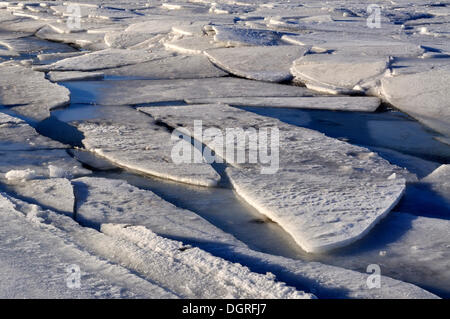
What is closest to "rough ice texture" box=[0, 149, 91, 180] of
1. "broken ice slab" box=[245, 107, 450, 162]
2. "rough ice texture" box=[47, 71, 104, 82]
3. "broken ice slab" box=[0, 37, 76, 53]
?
"broken ice slab" box=[245, 107, 450, 162]

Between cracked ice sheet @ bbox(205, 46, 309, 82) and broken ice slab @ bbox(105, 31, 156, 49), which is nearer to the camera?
cracked ice sheet @ bbox(205, 46, 309, 82)

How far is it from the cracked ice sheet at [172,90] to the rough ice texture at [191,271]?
246 centimetres

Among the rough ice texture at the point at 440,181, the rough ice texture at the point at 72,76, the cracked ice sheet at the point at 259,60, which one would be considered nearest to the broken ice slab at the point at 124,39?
the cracked ice sheet at the point at 259,60

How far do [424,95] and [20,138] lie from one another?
283cm

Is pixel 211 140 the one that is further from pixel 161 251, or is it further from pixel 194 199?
pixel 161 251

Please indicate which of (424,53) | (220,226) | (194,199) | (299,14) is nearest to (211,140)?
(194,199)

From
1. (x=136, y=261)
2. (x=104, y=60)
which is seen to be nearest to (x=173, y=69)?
(x=104, y=60)

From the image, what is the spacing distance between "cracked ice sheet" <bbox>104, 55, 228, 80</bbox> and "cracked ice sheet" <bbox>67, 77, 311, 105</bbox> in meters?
0.21

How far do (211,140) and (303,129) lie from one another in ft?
2.03

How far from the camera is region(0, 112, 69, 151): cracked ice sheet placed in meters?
3.33

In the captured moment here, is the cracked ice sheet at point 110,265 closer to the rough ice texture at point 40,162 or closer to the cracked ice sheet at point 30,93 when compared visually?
the rough ice texture at point 40,162

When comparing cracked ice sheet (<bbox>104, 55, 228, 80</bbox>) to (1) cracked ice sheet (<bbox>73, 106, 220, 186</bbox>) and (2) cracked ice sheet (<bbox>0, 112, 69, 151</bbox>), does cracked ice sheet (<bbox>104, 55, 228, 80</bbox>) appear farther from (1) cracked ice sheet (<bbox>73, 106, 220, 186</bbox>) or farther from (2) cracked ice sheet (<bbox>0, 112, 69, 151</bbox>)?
(2) cracked ice sheet (<bbox>0, 112, 69, 151</bbox>)

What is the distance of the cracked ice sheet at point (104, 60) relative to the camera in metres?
5.58

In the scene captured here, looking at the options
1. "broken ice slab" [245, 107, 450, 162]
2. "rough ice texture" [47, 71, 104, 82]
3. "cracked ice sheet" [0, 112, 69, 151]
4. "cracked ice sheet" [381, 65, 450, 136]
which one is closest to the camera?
"cracked ice sheet" [0, 112, 69, 151]
